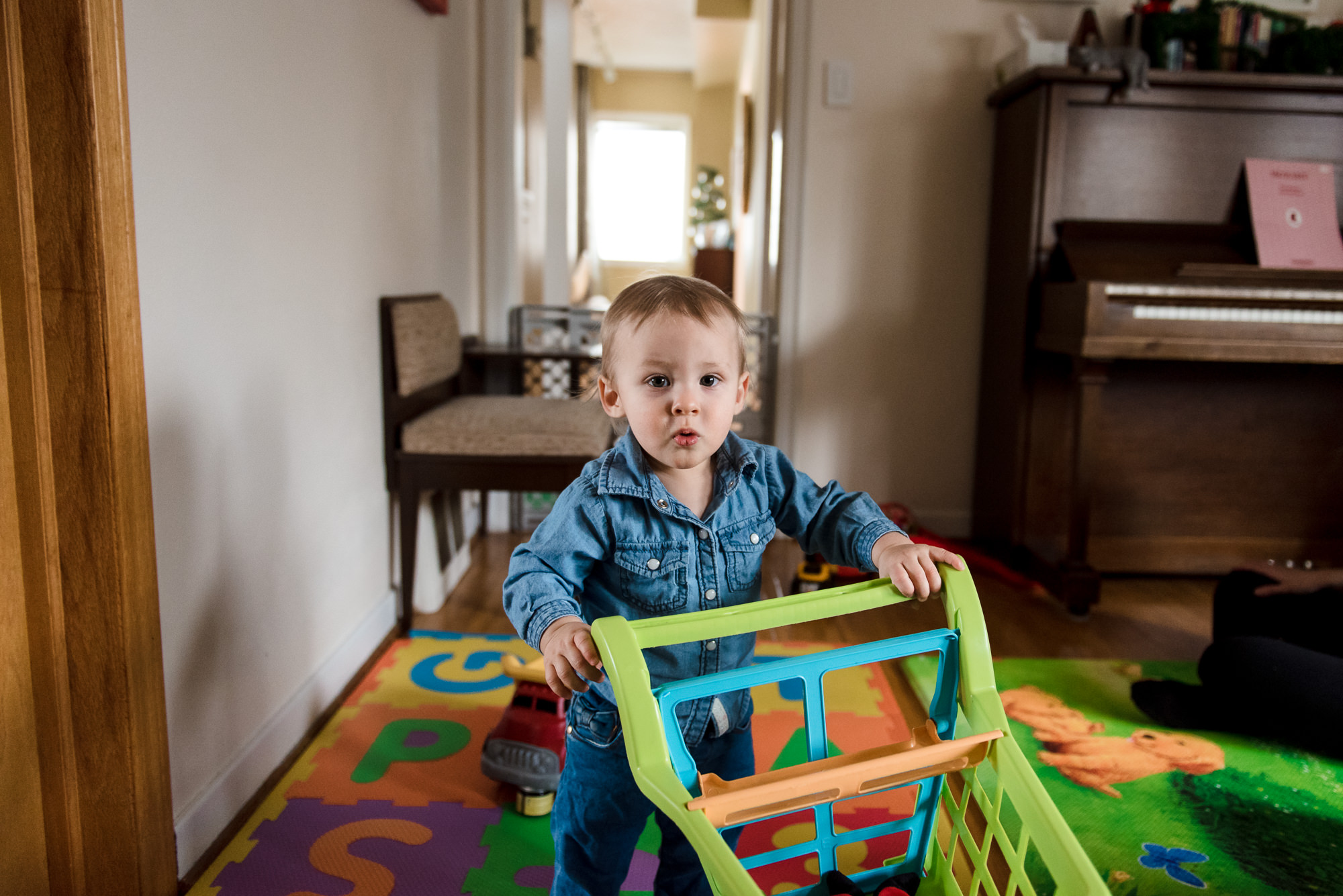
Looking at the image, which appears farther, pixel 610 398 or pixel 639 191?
pixel 639 191

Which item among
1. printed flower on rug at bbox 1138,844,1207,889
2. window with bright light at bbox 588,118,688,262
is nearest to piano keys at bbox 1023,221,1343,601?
printed flower on rug at bbox 1138,844,1207,889

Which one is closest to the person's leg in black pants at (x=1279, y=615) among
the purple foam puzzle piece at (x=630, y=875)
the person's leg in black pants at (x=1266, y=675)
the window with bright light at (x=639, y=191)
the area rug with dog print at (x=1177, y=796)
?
the person's leg in black pants at (x=1266, y=675)

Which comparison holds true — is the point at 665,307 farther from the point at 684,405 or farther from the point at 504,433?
the point at 504,433

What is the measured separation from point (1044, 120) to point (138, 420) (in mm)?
2375

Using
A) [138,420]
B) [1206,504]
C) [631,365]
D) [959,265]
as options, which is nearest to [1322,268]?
[1206,504]

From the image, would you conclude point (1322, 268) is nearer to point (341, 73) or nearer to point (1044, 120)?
point (1044, 120)

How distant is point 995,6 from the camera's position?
9.77 ft

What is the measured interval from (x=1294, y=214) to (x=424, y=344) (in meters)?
2.38

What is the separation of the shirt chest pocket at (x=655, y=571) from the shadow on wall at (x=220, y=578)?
65 centimetres

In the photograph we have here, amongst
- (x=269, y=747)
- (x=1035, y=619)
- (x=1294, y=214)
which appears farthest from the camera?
(x=1294, y=214)

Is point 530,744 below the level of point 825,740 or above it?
below

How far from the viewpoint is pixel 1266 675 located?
5.29 ft

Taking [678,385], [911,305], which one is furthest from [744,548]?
[911,305]

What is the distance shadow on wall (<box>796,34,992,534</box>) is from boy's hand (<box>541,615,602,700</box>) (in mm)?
2441
